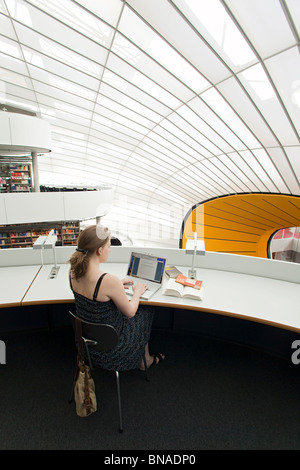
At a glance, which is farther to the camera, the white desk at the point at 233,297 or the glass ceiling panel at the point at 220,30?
the glass ceiling panel at the point at 220,30

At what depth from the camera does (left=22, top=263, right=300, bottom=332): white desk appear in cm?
187

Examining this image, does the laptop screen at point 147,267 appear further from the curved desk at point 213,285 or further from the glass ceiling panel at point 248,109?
the glass ceiling panel at point 248,109

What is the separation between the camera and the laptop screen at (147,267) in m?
2.35

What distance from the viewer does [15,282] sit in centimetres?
241

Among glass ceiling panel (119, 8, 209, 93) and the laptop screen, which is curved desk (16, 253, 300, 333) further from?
glass ceiling panel (119, 8, 209, 93)

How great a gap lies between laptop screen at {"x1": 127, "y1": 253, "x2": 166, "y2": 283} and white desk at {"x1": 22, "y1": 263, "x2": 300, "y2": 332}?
0.17 metres

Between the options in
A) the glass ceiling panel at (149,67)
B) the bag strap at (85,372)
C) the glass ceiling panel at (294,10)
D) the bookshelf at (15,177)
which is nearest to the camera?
the bag strap at (85,372)

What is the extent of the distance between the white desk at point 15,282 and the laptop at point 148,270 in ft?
3.65

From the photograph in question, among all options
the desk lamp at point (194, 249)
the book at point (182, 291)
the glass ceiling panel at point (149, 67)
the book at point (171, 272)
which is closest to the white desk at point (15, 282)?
the book at point (182, 291)

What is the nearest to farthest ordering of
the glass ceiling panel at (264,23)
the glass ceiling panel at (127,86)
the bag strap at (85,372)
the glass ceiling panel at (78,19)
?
the bag strap at (85,372)
the glass ceiling panel at (264,23)
the glass ceiling panel at (78,19)
the glass ceiling panel at (127,86)

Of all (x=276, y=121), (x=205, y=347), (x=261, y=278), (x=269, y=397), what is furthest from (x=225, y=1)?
(x=269, y=397)

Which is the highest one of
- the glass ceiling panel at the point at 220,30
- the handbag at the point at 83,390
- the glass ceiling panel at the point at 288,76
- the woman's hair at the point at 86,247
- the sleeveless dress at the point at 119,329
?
the glass ceiling panel at the point at 220,30

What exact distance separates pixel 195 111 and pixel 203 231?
17.1 feet

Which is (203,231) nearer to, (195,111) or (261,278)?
(195,111)
